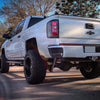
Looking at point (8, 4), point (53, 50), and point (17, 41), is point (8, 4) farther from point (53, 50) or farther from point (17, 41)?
point (53, 50)

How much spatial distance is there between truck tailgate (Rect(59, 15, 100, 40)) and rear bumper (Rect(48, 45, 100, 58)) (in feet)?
0.93

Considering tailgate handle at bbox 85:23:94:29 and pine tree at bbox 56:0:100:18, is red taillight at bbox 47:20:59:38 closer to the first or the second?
tailgate handle at bbox 85:23:94:29

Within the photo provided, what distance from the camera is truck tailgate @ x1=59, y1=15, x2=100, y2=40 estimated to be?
4.05m

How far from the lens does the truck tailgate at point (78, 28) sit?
13.3ft

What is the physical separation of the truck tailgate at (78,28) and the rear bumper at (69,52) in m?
0.28

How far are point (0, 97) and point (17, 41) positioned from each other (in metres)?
2.80

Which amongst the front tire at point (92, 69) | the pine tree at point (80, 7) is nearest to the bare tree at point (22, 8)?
the pine tree at point (80, 7)

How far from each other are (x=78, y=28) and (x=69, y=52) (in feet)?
2.26

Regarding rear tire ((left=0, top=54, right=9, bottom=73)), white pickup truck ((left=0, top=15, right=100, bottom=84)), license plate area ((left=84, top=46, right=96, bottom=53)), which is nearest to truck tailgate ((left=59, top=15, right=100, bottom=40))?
white pickup truck ((left=0, top=15, right=100, bottom=84))

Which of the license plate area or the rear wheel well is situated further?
the rear wheel well

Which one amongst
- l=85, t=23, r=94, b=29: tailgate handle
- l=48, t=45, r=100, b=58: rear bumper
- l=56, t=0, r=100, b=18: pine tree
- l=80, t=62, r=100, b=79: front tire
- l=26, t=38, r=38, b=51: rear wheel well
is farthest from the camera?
l=56, t=0, r=100, b=18: pine tree

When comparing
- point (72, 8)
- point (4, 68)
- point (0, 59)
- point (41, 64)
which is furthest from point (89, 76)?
point (72, 8)

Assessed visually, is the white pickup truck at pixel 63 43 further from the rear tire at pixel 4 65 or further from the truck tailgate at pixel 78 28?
the rear tire at pixel 4 65

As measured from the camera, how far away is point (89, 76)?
570 centimetres
